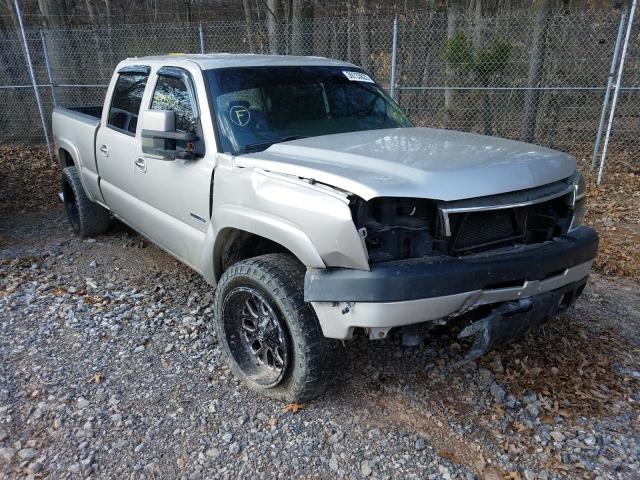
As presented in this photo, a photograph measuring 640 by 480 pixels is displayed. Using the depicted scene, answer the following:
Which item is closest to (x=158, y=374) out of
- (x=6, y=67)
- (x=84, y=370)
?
(x=84, y=370)

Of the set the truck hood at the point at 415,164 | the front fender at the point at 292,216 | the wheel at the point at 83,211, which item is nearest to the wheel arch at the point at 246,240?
the front fender at the point at 292,216

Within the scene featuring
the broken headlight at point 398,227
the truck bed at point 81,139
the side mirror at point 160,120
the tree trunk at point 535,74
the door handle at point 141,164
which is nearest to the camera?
the broken headlight at point 398,227

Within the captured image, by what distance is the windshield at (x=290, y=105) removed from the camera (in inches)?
133

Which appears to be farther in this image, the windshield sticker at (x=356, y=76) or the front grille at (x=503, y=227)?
the windshield sticker at (x=356, y=76)

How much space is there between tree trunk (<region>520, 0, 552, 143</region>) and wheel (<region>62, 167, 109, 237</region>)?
6811 millimetres

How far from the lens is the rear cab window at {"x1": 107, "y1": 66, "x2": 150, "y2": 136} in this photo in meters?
4.33

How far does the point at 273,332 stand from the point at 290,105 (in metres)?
1.64

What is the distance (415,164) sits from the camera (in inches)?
103

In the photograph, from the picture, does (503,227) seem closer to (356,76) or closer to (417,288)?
(417,288)

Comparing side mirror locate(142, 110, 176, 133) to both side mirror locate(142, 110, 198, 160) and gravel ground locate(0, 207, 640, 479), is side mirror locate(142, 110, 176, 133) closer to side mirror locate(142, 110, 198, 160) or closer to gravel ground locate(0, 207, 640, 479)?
side mirror locate(142, 110, 198, 160)

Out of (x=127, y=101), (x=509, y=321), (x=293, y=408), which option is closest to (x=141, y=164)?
(x=127, y=101)

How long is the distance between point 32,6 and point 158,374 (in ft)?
63.5

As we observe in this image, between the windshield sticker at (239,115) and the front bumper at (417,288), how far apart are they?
1.35 meters

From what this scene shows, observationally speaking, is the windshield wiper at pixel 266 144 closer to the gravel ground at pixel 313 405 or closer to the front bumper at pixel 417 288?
the front bumper at pixel 417 288
